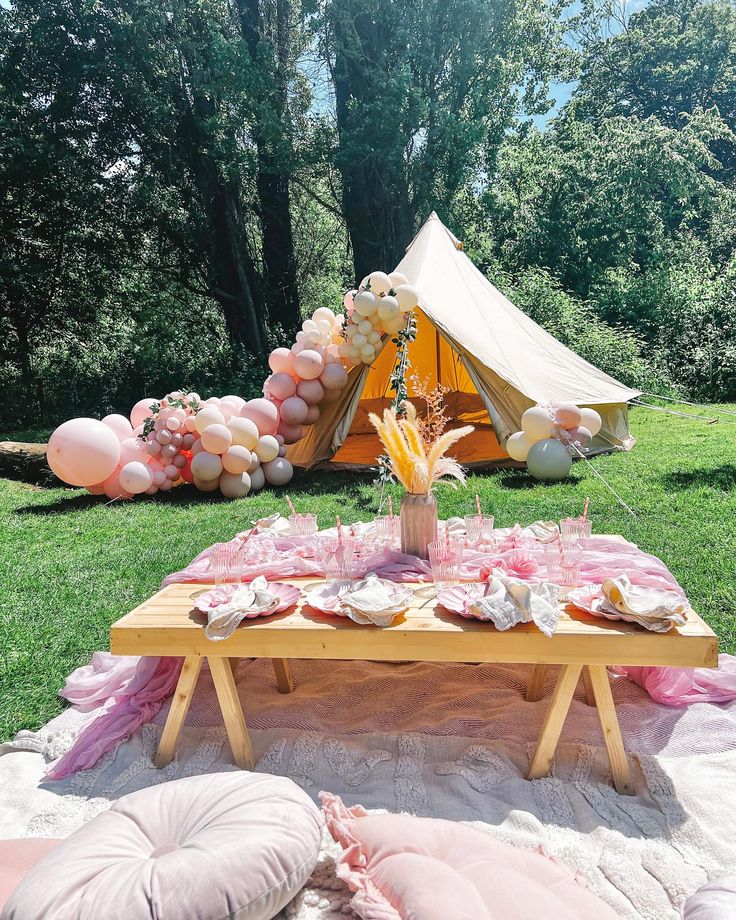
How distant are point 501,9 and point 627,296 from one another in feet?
18.4

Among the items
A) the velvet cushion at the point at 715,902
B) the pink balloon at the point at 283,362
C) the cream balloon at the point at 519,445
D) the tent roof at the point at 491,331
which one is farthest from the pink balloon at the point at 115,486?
the velvet cushion at the point at 715,902

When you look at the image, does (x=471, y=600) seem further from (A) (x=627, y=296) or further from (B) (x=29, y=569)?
(A) (x=627, y=296)

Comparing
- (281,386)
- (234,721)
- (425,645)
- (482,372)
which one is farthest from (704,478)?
(234,721)

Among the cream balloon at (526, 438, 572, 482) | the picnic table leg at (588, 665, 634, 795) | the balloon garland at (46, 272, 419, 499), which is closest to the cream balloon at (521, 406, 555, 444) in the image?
the cream balloon at (526, 438, 572, 482)

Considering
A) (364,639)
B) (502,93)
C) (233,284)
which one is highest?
(502,93)

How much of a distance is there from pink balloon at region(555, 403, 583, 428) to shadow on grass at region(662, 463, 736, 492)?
85cm

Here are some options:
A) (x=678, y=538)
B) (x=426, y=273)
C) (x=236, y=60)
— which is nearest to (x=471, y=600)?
(x=678, y=538)

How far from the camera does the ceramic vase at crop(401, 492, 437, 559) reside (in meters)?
2.36

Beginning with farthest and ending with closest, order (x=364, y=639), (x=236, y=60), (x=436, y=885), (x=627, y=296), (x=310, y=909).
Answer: (x=627, y=296) < (x=236, y=60) < (x=364, y=639) < (x=310, y=909) < (x=436, y=885)

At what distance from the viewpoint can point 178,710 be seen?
2.15 meters

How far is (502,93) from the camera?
40.5 feet

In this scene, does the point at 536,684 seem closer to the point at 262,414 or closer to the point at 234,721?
the point at 234,721

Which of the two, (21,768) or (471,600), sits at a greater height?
(471,600)

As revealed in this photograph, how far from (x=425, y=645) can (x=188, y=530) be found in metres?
3.16
